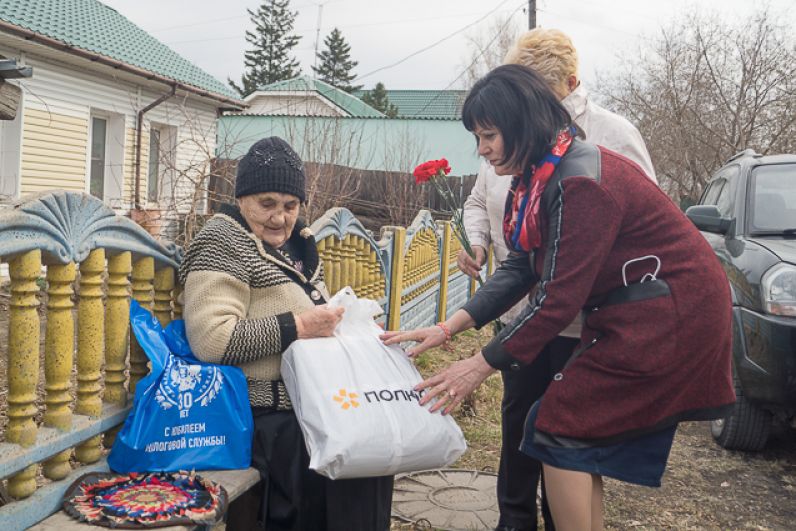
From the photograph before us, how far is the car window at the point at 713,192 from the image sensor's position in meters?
5.98

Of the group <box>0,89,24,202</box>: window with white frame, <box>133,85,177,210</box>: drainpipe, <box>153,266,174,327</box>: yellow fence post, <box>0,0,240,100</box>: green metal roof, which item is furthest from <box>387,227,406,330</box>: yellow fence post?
<box>133,85,177,210</box>: drainpipe

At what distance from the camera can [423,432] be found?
2.37m

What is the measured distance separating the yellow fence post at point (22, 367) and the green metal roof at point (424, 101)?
114 ft

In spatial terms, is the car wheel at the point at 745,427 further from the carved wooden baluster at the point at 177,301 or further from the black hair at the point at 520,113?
the carved wooden baluster at the point at 177,301

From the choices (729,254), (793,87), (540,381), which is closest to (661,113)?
(793,87)

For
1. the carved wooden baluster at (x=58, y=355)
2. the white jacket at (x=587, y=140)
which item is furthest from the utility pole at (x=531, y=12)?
the carved wooden baluster at (x=58, y=355)

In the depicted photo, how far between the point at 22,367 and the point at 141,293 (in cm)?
64

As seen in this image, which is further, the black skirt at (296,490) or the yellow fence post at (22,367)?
the black skirt at (296,490)

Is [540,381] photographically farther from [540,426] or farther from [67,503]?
[67,503]

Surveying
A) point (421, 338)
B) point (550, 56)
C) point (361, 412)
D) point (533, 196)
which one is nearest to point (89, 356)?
point (361, 412)

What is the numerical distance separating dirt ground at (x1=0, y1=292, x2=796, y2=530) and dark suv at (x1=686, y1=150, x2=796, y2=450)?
21cm

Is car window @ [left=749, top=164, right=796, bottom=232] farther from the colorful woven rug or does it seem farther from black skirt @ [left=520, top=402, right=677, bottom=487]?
the colorful woven rug

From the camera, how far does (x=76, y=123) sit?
12.2m

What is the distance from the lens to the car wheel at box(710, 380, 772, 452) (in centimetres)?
462
